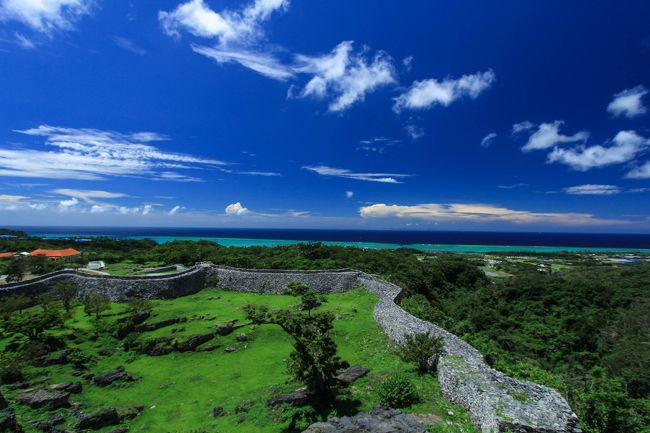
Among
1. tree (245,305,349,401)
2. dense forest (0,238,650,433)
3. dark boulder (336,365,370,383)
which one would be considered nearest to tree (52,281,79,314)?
dense forest (0,238,650,433)

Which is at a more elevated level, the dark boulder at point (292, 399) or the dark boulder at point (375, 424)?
the dark boulder at point (375, 424)

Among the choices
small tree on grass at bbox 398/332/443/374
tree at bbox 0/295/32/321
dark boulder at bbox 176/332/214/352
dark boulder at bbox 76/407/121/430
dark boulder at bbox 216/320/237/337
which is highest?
small tree on grass at bbox 398/332/443/374

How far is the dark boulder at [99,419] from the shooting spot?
12414mm

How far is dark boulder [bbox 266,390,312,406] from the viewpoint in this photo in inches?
510

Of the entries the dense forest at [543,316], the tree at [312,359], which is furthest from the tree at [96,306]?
the tree at [312,359]

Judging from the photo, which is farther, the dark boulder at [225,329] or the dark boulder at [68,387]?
the dark boulder at [225,329]

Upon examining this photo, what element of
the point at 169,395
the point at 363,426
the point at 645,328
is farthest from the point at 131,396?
the point at 645,328

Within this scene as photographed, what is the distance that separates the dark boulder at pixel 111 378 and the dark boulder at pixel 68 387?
883 mm

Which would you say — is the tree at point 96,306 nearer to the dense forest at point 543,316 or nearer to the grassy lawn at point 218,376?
the grassy lawn at point 218,376

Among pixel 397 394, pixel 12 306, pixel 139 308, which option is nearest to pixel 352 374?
pixel 397 394

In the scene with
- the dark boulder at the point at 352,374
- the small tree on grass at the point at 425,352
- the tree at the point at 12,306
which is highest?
the small tree on grass at the point at 425,352

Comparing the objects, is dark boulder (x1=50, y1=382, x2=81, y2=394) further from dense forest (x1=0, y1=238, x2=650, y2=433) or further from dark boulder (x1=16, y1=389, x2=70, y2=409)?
dense forest (x1=0, y1=238, x2=650, y2=433)

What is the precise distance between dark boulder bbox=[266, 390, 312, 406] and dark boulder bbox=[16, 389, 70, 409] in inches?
376

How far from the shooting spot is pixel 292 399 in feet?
42.8
